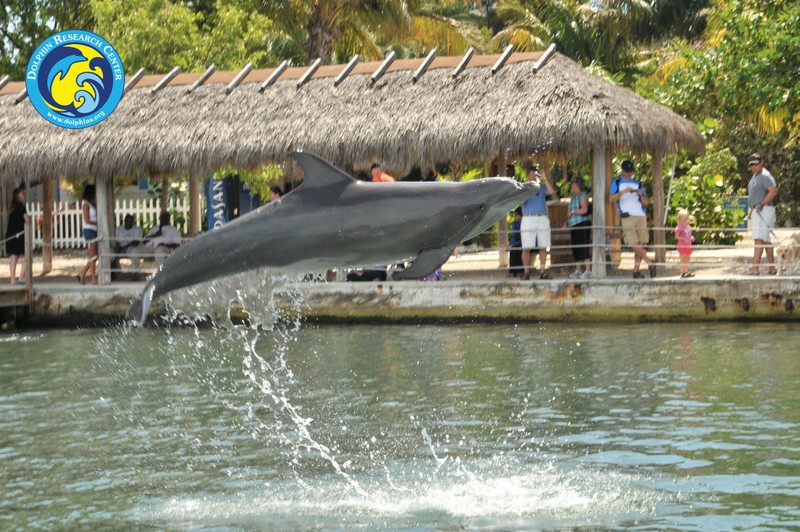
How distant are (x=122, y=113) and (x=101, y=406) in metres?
9.97

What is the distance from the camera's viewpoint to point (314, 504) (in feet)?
32.2

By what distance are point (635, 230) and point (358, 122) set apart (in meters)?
4.78

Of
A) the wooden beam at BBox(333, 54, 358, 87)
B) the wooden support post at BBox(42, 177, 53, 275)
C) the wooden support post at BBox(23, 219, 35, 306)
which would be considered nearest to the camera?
the wooden support post at BBox(23, 219, 35, 306)

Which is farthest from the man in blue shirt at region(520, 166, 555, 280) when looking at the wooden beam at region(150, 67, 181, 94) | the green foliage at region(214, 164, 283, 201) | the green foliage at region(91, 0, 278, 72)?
the green foliage at region(91, 0, 278, 72)

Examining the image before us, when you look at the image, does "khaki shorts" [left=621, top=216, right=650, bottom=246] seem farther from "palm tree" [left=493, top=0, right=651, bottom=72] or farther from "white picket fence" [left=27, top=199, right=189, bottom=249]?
"palm tree" [left=493, top=0, right=651, bottom=72]

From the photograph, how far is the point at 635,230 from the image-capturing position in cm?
2050

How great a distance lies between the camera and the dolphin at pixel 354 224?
7.79 metres

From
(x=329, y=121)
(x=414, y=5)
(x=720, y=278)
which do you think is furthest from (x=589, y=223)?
(x=414, y=5)

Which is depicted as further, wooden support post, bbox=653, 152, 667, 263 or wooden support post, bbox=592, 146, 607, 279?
wooden support post, bbox=653, 152, 667, 263

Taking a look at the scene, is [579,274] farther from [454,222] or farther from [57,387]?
[454,222]

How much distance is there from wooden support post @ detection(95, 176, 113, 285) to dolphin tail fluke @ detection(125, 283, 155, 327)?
13.6 meters

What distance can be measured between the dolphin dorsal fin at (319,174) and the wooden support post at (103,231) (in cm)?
1444

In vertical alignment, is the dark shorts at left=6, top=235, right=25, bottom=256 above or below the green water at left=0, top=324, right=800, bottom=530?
above

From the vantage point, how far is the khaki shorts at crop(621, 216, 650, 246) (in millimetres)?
20453
